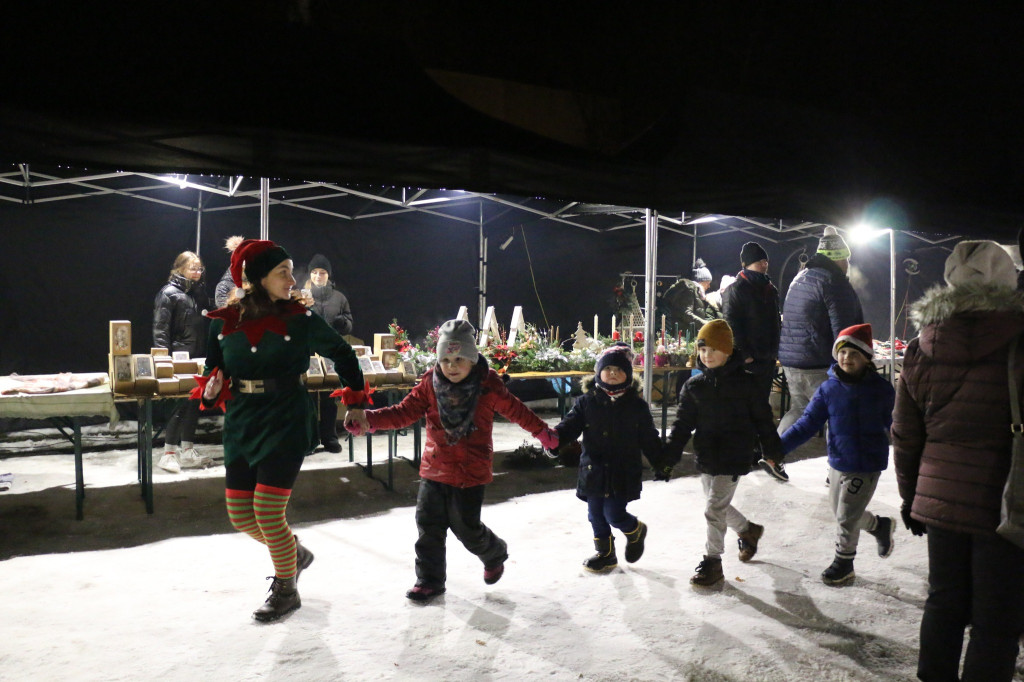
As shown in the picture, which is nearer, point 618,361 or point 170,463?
point 618,361


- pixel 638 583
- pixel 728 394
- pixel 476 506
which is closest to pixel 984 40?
pixel 728 394

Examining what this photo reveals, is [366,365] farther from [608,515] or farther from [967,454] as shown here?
[967,454]

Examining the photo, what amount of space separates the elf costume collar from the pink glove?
52.6 inches

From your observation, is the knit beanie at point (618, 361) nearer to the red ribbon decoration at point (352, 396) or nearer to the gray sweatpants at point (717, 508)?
the gray sweatpants at point (717, 508)

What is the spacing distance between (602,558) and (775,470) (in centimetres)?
105

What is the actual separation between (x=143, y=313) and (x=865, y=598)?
8.19 metres

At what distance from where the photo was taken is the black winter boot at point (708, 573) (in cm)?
367

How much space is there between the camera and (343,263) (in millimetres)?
9758

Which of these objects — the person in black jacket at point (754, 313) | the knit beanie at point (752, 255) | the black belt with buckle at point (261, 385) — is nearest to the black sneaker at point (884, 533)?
the person in black jacket at point (754, 313)

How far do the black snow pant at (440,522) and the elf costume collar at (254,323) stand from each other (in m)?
1.04

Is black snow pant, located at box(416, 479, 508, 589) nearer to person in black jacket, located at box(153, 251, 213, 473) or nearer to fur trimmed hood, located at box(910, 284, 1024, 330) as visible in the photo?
fur trimmed hood, located at box(910, 284, 1024, 330)

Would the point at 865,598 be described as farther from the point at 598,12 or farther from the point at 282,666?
the point at 598,12

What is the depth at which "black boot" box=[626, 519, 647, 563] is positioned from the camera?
3936 mm

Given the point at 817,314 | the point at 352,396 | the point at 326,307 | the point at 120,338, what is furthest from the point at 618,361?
the point at 326,307
